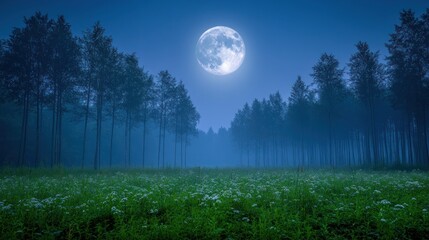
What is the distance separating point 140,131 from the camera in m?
92.7

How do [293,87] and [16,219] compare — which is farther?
[293,87]

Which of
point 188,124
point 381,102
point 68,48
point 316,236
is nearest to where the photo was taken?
point 316,236

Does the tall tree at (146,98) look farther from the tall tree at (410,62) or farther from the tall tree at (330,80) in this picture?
the tall tree at (410,62)

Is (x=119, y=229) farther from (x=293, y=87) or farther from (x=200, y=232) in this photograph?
(x=293, y=87)

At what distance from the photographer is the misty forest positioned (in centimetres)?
560

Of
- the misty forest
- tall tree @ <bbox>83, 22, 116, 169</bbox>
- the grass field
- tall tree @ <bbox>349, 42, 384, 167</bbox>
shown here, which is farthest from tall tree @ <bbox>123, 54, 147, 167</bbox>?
tall tree @ <bbox>349, 42, 384, 167</bbox>

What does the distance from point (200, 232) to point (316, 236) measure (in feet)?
8.80

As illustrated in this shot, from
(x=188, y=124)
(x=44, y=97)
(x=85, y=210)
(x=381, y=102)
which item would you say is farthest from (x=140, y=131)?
(x=85, y=210)

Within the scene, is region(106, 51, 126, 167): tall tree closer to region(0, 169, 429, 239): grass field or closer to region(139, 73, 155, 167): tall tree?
region(139, 73, 155, 167): tall tree

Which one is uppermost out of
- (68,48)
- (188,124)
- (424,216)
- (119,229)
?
(68,48)

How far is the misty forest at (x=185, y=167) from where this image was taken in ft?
18.4

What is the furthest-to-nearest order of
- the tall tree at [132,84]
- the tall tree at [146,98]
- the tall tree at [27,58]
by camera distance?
1. the tall tree at [146,98]
2. the tall tree at [132,84]
3. the tall tree at [27,58]

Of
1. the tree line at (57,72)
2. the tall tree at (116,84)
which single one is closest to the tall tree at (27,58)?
the tree line at (57,72)

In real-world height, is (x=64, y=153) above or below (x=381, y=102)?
below
